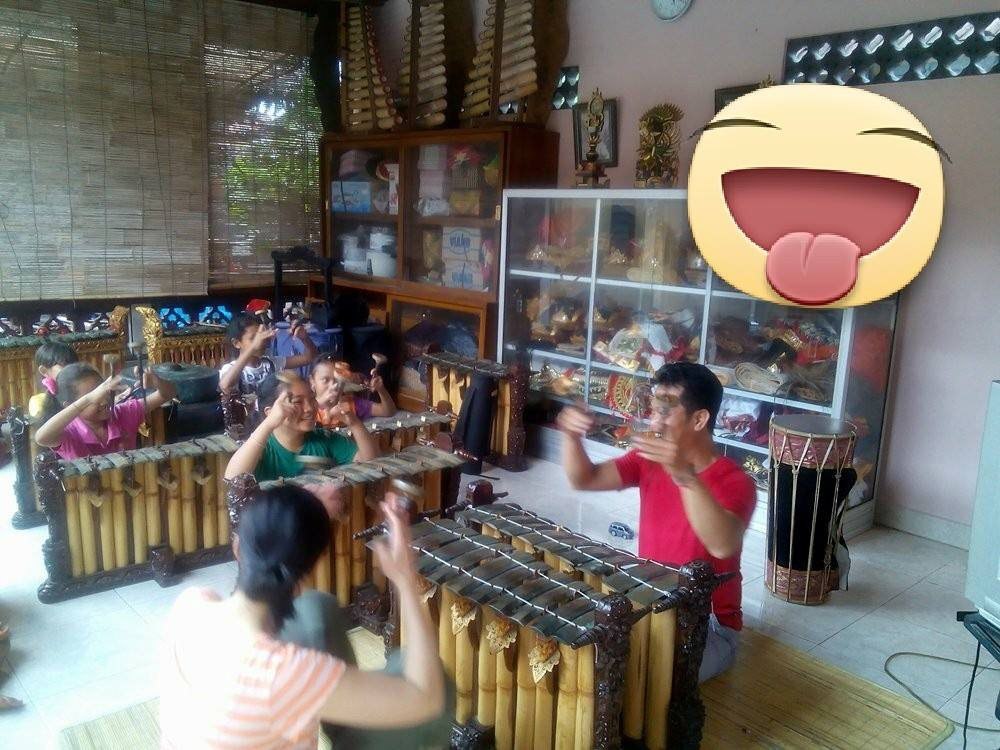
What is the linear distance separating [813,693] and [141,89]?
616 cm

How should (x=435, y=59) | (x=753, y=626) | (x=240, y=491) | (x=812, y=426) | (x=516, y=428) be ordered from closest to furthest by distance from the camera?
(x=240, y=491)
(x=753, y=626)
(x=812, y=426)
(x=516, y=428)
(x=435, y=59)

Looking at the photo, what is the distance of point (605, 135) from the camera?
18.1 feet

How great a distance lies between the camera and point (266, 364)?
5203 millimetres

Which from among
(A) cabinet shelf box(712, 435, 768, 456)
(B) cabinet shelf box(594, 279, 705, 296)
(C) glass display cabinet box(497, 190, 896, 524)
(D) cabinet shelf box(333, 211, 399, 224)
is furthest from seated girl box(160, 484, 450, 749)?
(D) cabinet shelf box(333, 211, 399, 224)

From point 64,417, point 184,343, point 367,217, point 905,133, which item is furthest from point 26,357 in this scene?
point 905,133

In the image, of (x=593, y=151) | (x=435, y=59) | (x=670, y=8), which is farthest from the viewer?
(x=435, y=59)

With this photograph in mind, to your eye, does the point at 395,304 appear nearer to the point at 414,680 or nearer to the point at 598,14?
the point at 598,14

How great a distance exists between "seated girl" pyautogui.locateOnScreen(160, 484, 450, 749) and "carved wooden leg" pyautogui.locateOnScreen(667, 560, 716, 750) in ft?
3.07

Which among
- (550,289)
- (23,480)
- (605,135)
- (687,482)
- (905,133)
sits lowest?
(23,480)

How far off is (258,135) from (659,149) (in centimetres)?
366

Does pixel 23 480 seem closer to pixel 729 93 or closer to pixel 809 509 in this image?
pixel 809 509

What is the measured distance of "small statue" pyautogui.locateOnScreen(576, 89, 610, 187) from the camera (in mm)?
5301

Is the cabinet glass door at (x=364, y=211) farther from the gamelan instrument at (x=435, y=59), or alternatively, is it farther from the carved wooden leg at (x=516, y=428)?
the carved wooden leg at (x=516, y=428)

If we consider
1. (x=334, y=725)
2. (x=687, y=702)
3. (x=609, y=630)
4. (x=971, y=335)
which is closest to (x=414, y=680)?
(x=334, y=725)
